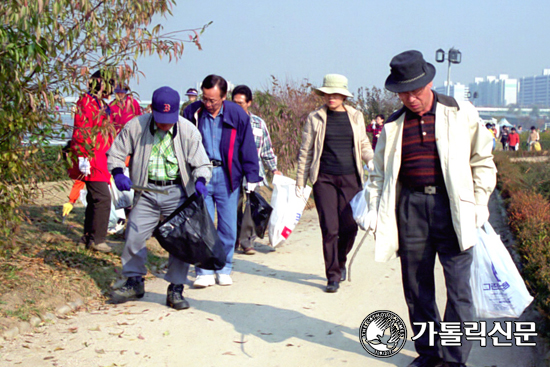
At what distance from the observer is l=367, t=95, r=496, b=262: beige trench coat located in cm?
386

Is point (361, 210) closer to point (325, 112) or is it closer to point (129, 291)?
point (325, 112)

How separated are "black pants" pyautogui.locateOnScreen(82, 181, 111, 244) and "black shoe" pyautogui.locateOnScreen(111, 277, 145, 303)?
4.67 ft

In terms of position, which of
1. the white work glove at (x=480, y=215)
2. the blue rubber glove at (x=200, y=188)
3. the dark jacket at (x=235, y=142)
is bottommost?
the white work glove at (x=480, y=215)

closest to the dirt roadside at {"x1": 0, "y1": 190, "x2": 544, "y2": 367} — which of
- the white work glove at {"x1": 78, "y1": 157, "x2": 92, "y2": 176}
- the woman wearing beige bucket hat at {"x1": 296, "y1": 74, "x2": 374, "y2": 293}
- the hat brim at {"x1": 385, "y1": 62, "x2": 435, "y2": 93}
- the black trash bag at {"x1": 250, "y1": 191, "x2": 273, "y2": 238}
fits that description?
the woman wearing beige bucket hat at {"x1": 296, "y1": 74, "x2": 374, "y2": 293}

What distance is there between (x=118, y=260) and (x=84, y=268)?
0.60 meters

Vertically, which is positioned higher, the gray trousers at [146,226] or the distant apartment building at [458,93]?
the distant apartment building at [458,93]

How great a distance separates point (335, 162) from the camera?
631cm

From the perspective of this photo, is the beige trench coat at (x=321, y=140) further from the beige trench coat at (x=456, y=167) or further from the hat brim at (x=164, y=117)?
the beige trench coat at (x=456, y=167)

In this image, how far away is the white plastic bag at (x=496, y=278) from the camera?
428cm

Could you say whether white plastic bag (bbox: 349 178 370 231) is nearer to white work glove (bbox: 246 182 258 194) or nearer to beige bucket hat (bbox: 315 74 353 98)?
beige bucket hat (bbox: 315 74 353 98)

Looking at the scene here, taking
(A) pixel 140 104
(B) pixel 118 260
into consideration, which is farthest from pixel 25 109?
(B) pixel 118 260

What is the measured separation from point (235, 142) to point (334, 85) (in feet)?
3.85

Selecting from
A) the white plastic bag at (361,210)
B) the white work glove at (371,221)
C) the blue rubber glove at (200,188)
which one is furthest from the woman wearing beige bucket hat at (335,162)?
the white work glove at (371,221)

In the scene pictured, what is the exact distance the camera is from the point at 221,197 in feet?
21.2
